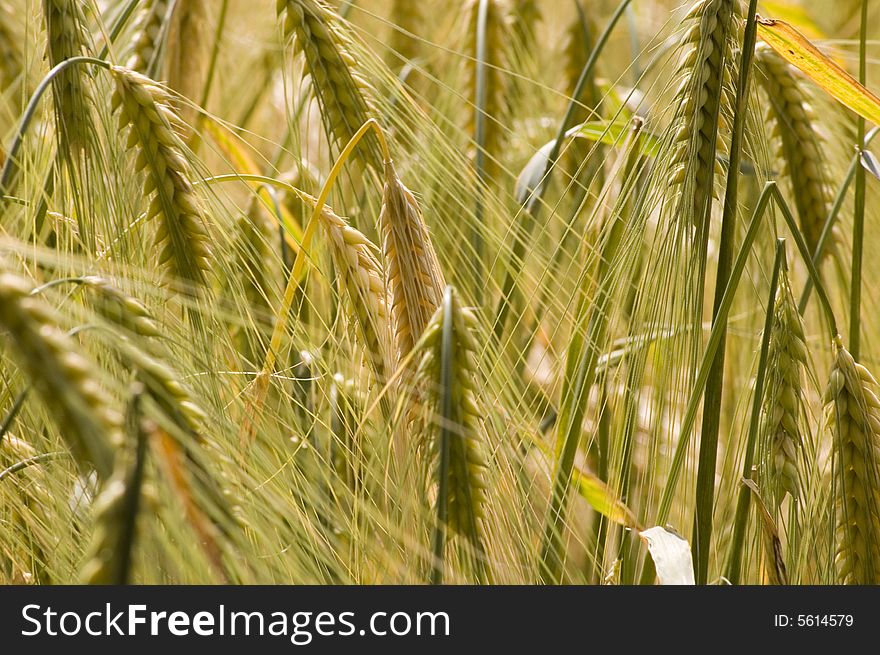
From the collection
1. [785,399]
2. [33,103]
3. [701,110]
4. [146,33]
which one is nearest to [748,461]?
[785,399]

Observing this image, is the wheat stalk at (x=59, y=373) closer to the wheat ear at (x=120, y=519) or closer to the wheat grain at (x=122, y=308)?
the wheat ear at (x=120, y=519)

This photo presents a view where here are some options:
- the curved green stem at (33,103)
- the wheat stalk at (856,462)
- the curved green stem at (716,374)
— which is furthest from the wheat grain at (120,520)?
the wheat stalk at (856,462)

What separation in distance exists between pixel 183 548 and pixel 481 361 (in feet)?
0.85

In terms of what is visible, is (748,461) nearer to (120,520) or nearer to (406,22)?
(120,520)

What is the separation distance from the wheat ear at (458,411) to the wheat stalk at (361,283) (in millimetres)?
123

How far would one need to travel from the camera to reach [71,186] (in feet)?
2.08

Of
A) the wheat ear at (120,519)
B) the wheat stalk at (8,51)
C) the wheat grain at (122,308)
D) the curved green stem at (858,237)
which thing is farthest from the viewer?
the wheat stalk at (8,51)

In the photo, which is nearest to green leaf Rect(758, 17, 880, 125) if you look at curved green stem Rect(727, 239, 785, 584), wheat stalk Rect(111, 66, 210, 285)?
curved green stem Rect(727, 239, 785, 584)

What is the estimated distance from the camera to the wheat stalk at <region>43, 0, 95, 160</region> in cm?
63

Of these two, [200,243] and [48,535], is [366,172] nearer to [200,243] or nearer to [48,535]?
[200,243]

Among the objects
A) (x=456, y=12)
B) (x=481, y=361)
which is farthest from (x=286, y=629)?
(x=456, y=12)

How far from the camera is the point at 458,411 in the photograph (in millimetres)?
505

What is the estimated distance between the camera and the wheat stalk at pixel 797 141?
0.89 metres

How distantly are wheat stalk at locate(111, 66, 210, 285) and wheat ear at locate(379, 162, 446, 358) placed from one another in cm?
14
